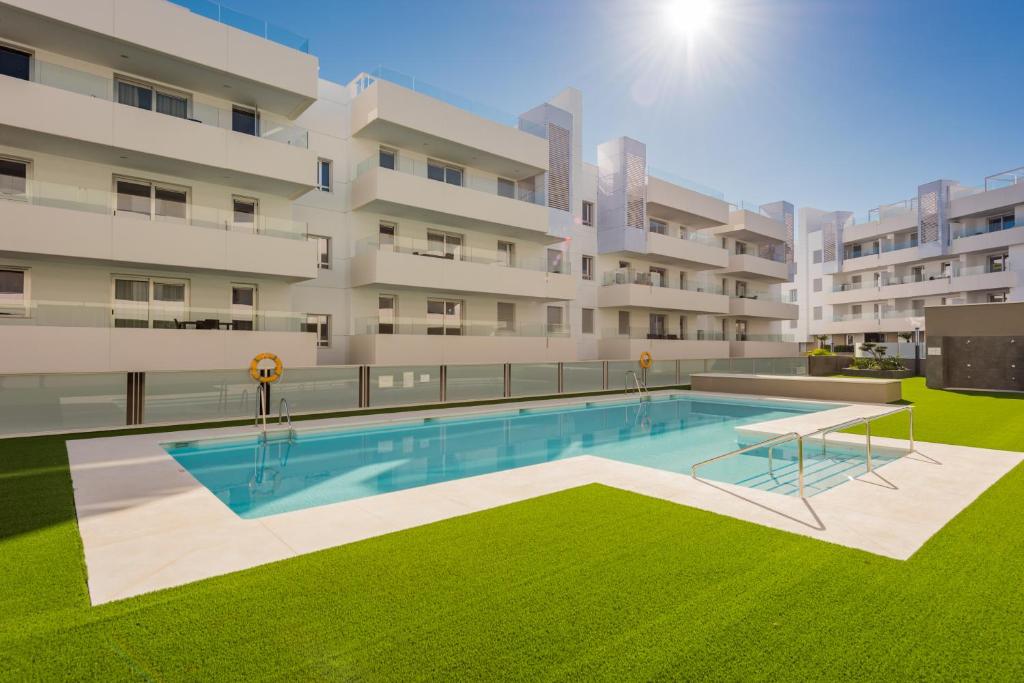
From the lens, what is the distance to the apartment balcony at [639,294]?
99.6ft

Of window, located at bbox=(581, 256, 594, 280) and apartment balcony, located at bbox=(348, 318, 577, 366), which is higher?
window, located at bbox=(581, 256, 594, 280)

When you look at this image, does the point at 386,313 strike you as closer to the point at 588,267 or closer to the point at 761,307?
the point at 588,267

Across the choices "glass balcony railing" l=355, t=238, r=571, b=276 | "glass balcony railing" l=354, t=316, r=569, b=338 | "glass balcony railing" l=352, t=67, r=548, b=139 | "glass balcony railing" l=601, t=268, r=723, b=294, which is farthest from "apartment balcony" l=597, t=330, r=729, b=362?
"glass balcony railing" l=352, t=67, r=548, b=139

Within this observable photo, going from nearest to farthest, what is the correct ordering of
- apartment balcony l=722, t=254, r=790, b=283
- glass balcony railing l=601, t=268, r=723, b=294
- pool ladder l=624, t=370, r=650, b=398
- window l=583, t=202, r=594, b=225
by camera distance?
pool ladder l=624, t=370, r=650, b=398 < glass balcony railing l=601, t=268, r=723, b=294 < window l=583, t=202, r=594, b=225 < apartment balcony l=722, t=254, r=790, b=283

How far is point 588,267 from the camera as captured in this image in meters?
31.3

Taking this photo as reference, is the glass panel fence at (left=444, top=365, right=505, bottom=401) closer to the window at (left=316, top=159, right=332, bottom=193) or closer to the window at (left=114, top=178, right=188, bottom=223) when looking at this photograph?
the window at (left=316, top=159, right=332, bottom=193)

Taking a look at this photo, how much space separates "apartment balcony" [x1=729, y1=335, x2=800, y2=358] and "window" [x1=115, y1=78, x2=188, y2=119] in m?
32.3

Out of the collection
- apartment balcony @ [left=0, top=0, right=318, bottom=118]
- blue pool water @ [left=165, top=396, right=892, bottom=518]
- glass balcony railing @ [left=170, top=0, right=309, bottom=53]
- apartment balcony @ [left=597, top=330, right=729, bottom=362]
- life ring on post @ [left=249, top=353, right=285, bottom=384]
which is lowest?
blue pool water @ [left=165, top=396, right=892, bottom=518]

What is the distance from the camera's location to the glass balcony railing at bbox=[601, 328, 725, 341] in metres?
31.0

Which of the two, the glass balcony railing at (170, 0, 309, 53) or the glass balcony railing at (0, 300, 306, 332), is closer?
the glass balcony railing at (0, 300, 306, 332)

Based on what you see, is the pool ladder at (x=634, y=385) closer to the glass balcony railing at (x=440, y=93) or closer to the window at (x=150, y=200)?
the glass balcony railing at (x=440, y=93)

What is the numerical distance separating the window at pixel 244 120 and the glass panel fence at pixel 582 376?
46.6 ft

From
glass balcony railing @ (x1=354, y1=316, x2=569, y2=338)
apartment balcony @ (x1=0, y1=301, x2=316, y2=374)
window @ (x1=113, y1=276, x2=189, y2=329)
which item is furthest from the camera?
glass balcony railing @ (x1=354, y1=316, x2=569, y2=338)

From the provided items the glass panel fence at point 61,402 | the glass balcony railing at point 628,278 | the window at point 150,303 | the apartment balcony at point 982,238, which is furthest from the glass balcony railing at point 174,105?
the apartment balcony at point 982,238
